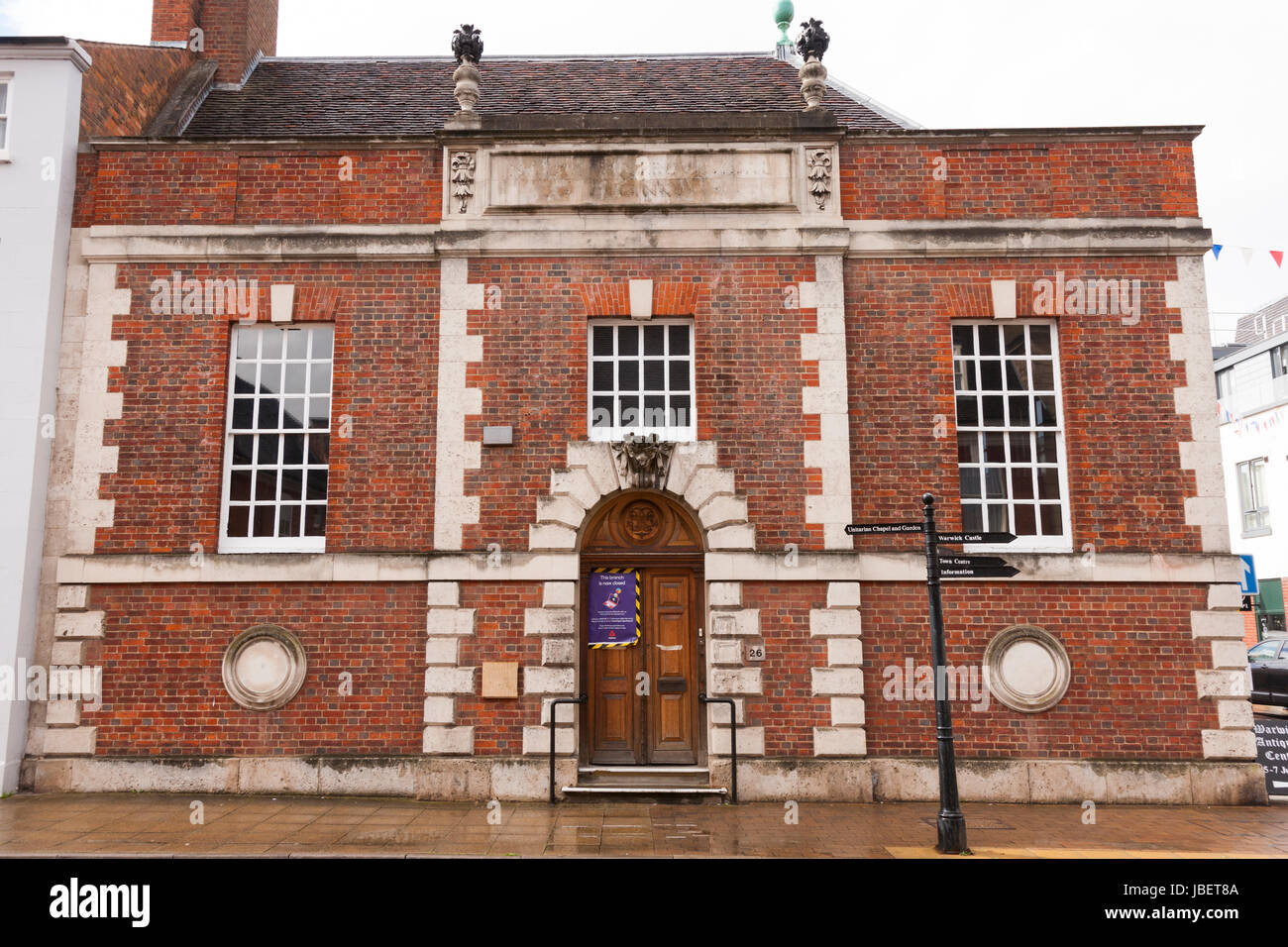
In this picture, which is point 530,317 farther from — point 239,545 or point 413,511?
point 239,545

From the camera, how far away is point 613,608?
1018 centimetres

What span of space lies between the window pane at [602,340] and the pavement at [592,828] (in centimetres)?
502

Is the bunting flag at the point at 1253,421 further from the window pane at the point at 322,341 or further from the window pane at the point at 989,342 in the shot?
the window pane at the point at 322,341

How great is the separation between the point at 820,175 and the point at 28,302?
9.33 metres

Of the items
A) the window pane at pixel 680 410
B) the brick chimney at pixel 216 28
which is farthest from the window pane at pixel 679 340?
the brick chimney at pixel 216 28

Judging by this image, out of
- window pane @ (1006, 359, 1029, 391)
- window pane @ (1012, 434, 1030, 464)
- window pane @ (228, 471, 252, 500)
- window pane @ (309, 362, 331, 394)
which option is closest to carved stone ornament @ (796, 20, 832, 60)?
window pane @ (1006, 359, 1029, 391)

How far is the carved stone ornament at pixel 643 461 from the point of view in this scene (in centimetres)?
997

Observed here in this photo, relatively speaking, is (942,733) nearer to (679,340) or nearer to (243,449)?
(679,340)

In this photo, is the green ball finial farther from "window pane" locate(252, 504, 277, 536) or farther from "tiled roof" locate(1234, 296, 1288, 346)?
"tiled roof" locate(1234, 296, 1288, 346)

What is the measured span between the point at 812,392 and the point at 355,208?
5.84m

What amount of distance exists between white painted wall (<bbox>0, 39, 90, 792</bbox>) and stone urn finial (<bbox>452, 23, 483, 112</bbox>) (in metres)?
4.49

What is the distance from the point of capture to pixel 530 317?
34.1 ft

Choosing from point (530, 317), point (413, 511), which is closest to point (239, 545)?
point (413, 511)

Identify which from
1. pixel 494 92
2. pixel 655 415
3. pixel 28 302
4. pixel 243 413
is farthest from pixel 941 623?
pixel 28 302
